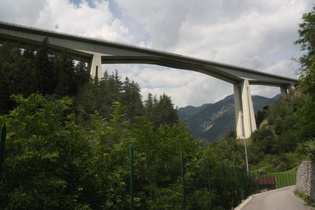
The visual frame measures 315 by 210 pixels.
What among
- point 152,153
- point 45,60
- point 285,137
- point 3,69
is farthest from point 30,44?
point 285,137

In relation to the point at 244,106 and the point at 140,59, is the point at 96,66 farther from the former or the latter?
the point at 244,106

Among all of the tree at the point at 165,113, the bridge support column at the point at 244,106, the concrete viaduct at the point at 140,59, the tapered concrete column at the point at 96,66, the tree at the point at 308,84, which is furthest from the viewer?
the bridge support column at the point at 244,106

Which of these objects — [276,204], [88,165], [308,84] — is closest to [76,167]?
[88,165]

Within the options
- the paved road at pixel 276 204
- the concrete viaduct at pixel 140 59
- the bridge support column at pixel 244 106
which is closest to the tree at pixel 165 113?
the concrete viaduct at pixel 140 59

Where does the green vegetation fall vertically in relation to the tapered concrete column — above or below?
below

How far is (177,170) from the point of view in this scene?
7.34m

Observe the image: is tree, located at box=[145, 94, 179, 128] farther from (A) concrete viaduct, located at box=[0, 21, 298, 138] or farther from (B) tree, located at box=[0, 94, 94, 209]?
(B) tree, located at box=[0, 94, 94, 209]

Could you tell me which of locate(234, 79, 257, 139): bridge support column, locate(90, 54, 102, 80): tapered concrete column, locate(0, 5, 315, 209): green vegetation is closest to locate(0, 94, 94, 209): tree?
locate(0, 5, 315, 209): green vegetation

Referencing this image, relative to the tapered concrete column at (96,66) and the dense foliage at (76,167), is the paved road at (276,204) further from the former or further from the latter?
the tapered concrete column at (96,66)

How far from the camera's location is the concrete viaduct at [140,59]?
48.8m

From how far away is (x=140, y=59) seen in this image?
2459 inches

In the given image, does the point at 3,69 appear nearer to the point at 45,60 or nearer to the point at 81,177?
the point at 45,60

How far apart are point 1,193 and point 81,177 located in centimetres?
133

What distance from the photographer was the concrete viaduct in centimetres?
4881
